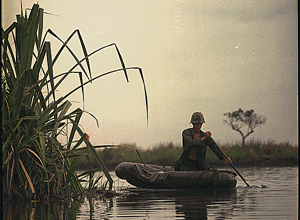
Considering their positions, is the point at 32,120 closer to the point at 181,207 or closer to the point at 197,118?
the point at 181,207

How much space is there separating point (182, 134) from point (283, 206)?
3.64 metres

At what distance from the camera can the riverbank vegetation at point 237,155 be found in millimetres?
19719

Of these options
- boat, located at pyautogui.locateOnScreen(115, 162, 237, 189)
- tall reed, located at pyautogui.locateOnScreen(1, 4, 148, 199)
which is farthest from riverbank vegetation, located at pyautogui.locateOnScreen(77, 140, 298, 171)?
tall reed, located at pyautogui.locateOnScreen(1, 4, 148, 199)

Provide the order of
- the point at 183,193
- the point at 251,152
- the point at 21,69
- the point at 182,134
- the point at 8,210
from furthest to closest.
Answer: the point at 251,152
the point at 182,134
the point at 183,193
the point at 21,69
the point at 8,210

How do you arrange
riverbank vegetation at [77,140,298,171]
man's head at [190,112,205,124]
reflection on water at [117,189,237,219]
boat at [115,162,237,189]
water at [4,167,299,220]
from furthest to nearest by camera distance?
riverbank vegetation at [77,140,298,171], man's head at [190,112,205,124], boat at [115,162,237,189], reflection on water at [117,189,237,219], water at [4,167,299,220]

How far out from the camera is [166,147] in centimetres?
2117

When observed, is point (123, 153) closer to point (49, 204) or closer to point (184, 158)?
point (184, 158)

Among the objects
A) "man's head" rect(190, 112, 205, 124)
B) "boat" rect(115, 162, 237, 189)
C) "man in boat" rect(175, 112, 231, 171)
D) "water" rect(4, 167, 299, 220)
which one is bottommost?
"water" rect(4, 167, 299, 220)

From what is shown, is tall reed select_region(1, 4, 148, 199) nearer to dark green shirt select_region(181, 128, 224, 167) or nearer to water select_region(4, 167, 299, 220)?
water select_region(4, 167, 299, 220)

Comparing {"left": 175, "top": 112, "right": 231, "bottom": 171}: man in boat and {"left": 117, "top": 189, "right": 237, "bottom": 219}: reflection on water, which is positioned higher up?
{"left": 175, "top": 112, "right": 231, "bottom": 171}: man in boat

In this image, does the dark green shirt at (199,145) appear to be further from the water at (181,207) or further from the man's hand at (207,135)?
the water at (181,207)

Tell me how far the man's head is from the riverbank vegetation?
31.0ft

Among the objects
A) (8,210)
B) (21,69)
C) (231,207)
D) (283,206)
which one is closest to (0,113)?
(21,69)

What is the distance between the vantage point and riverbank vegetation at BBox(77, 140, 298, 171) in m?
19.7
